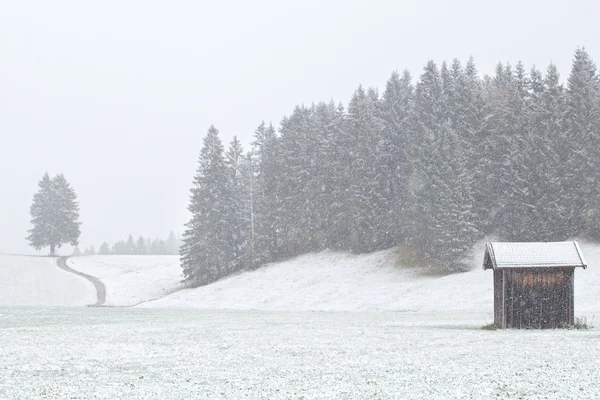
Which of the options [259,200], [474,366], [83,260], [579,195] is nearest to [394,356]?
[474,366]

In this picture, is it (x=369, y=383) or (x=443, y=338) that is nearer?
(x=369, y=383)

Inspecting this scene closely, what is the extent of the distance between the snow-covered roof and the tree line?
2455cm

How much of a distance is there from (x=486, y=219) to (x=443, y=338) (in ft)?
125

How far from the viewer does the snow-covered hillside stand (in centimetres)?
4594

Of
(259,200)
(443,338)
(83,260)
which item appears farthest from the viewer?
(83,260)

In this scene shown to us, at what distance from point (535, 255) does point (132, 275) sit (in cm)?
5998

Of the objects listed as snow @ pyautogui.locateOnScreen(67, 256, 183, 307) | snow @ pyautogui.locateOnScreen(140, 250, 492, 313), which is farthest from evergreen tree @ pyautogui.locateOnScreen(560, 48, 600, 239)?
snow @ pyautogui.locateOnScreen(67, 256, 183, 307)

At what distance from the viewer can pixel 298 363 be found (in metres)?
18.3

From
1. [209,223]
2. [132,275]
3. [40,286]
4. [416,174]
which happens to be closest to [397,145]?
[416,174]

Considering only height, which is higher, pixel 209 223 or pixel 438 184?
pixel 438 184

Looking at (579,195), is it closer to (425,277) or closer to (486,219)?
(486,219)

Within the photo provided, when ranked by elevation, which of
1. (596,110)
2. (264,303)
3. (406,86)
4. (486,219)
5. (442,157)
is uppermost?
(406,86)

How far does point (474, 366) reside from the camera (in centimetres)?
1722

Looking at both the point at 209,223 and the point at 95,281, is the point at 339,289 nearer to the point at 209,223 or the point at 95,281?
the point at 209,223
